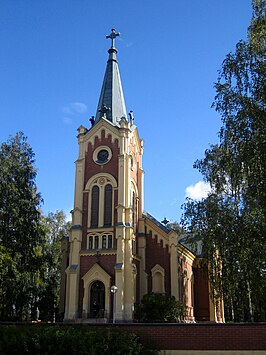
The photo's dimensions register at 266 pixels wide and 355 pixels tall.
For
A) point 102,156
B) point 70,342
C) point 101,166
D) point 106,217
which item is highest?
point 102,156

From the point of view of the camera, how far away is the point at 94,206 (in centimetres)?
3491

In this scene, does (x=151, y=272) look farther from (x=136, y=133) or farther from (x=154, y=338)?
(x=154, y=338)

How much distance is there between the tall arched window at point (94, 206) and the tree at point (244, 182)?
11687 millimetres

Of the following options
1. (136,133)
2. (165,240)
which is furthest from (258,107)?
(136,133)

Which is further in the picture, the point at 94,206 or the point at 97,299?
the point at 94,206

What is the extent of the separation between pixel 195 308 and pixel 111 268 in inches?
478

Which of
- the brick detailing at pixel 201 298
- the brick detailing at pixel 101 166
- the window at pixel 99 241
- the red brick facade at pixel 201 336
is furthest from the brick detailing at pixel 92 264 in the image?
the red brick facade at pixel 201 336

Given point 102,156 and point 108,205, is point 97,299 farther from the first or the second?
point 102,156

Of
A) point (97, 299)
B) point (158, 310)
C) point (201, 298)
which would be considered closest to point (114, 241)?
point (97, 299)

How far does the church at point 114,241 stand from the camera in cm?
3184

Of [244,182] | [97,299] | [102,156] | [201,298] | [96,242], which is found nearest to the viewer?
[244,182]

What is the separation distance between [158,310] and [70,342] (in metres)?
15.9

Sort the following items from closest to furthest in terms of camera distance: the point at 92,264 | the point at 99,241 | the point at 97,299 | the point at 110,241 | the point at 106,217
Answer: the point at 97,299
the point at 92,264
the point at 110,241
the point at 99,241
the point at 106,217

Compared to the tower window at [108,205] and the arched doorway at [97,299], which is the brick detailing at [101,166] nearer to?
the tower window at [108,205]
